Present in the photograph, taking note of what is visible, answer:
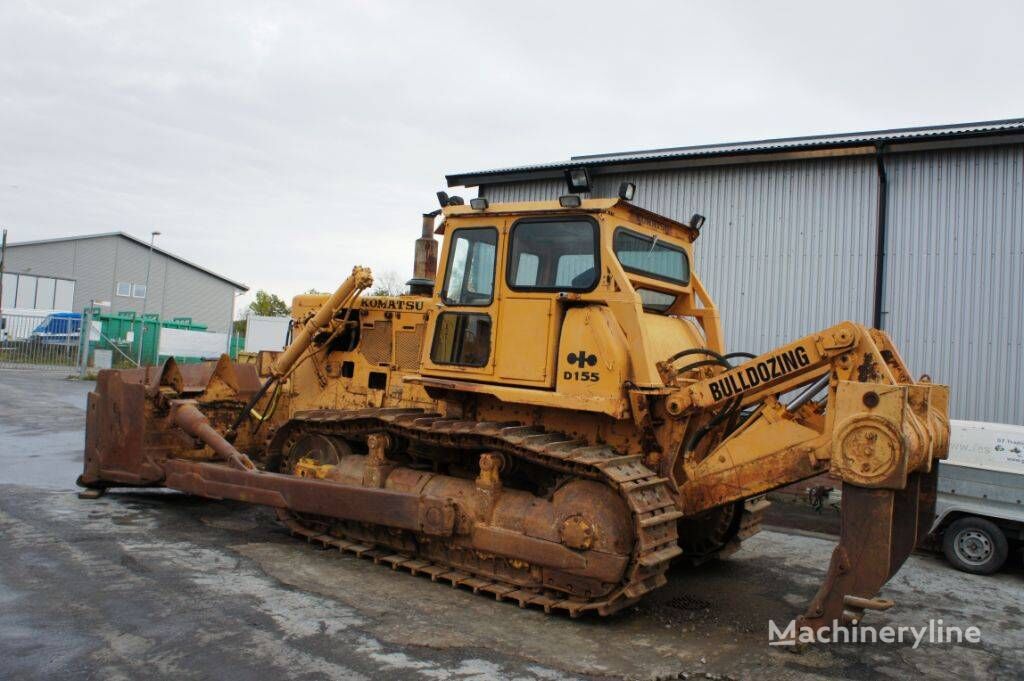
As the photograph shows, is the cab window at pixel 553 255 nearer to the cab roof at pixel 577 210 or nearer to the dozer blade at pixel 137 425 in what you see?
the cab roof at pixel 577 210

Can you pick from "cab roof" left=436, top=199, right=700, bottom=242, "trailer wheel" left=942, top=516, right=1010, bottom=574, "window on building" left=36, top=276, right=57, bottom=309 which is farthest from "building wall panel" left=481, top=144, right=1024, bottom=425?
"window on building" left=36, top=276, right=57, bottom=309

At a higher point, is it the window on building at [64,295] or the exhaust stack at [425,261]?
the window on building at [64,295]

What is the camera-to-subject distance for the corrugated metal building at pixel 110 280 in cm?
4506

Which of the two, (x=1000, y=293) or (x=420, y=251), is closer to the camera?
(x=420, y=251)

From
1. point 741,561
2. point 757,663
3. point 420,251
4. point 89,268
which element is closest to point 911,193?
point 741,561

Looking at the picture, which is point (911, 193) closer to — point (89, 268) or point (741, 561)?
point (741, 561)

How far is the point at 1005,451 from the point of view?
8672 mm

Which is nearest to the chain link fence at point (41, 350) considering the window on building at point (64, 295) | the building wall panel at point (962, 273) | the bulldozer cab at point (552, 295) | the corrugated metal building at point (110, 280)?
the corrugated metal building at point (110, 280)

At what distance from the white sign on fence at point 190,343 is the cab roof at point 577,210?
21924 millimetres

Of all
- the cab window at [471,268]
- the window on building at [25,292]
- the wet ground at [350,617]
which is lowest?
the wet ground at [350,617]

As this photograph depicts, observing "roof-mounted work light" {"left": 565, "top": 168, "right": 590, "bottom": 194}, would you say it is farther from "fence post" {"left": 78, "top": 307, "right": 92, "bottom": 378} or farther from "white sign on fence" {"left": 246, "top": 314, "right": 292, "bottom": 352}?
"fence post" {"left": 78, "top": 307, "right": 92, "bottom": 378}

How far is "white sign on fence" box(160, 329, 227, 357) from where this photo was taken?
1065 inches

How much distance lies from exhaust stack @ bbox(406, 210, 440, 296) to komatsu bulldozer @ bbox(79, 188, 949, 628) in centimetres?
5

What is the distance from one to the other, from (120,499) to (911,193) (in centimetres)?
1129
